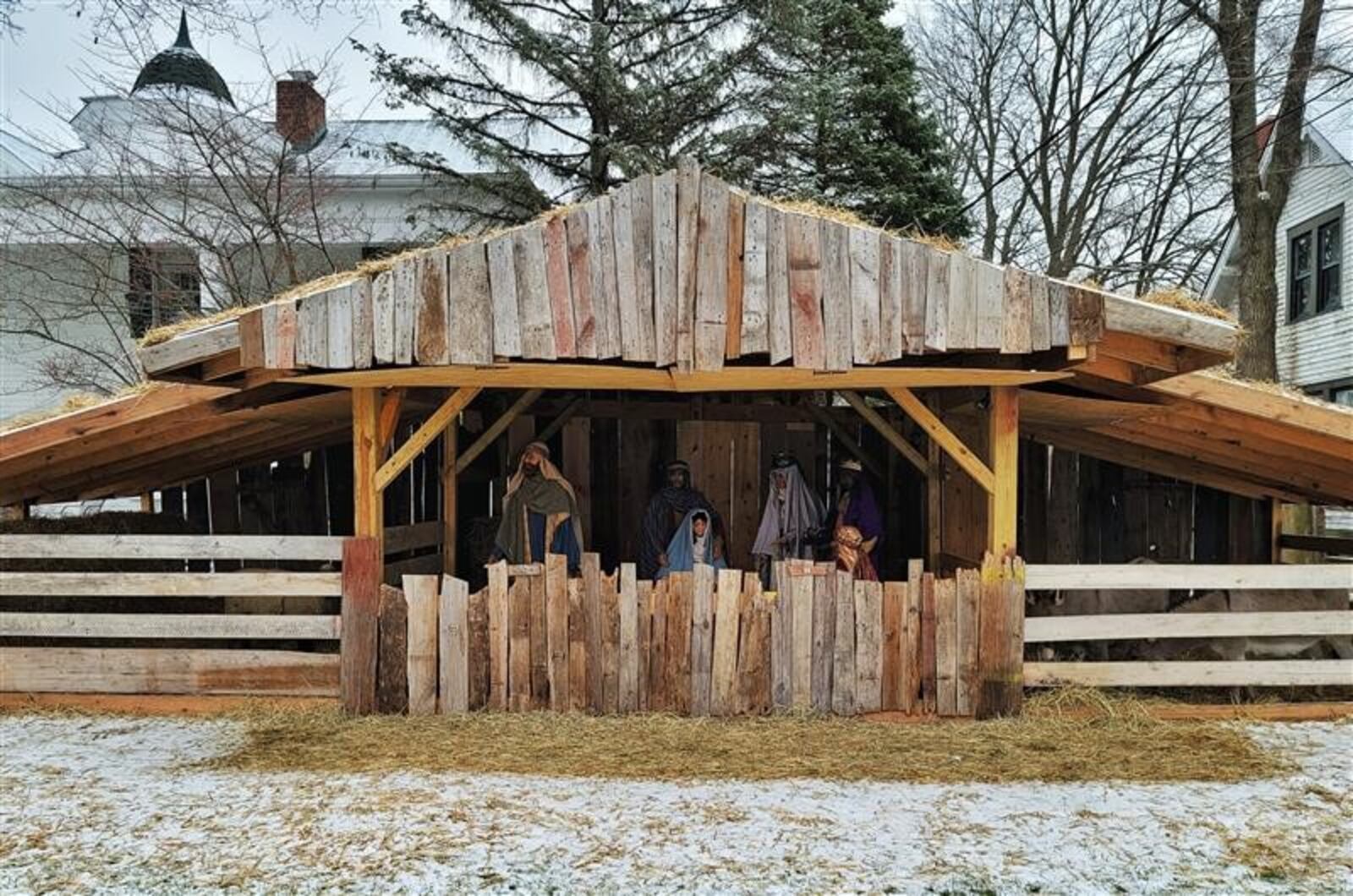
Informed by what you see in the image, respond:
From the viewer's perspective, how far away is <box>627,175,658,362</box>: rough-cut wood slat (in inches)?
218

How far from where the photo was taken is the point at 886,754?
5.48 meters

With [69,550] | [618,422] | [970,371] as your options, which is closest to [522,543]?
[618,422]

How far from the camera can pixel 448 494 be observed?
849 cm

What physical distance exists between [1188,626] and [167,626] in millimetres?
6545

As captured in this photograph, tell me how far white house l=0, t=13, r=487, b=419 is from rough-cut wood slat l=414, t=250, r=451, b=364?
8590mm

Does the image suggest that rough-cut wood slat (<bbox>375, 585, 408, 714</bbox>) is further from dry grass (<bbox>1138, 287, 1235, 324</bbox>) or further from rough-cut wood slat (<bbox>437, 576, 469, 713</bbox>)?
dry grass (<bbox>1138, 287, 1235, 324</bbox>)

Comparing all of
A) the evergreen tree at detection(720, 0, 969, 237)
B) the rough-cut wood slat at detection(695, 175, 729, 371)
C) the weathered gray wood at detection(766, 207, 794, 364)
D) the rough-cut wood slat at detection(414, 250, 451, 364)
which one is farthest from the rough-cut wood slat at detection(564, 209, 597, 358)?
the evergreen tree at detection(720, 0, 969, 237)

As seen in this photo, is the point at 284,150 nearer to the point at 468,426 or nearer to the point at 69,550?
the point at 468,426

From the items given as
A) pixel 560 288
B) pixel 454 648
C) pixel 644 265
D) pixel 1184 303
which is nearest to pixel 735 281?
pixel 644 265

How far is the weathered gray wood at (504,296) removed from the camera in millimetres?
5508

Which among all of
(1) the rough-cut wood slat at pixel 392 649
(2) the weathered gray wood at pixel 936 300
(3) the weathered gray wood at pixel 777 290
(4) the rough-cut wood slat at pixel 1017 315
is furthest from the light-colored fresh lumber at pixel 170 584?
(4) the rough-cut wood slat at pixel 1017 315

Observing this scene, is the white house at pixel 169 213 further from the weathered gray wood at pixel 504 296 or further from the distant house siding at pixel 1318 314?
the distant house siding at pixel 1318 314

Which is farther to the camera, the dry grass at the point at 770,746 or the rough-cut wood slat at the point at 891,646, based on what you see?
the rough-cut wood slat at the point at 891,646

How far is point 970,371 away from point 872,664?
1.88 metres
